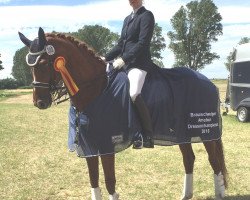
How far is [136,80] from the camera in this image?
5.88 m

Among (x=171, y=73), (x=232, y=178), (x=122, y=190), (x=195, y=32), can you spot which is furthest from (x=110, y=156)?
(x=195, y=32)

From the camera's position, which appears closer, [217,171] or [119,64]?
[119,64]

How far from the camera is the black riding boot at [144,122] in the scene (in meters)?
5.82

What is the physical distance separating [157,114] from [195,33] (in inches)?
3051

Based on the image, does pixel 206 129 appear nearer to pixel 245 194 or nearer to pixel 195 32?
pixel 245 194

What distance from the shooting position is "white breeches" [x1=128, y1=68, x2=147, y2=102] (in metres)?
5.78

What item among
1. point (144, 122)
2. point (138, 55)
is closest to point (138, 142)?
point (144, 122)

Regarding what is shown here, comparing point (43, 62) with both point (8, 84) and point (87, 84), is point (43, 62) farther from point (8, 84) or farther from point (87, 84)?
point (8, 84)

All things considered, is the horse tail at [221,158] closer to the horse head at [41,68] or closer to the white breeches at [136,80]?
the white breeches at [136,80]

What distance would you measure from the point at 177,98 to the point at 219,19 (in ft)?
266

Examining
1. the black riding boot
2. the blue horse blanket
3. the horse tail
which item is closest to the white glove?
the blue horse blanket

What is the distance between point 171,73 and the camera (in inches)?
256

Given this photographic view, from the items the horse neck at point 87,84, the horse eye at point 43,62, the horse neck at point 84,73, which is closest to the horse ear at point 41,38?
the horse eye at point 43,62

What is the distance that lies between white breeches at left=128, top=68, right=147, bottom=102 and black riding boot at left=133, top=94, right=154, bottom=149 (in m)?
0.07
